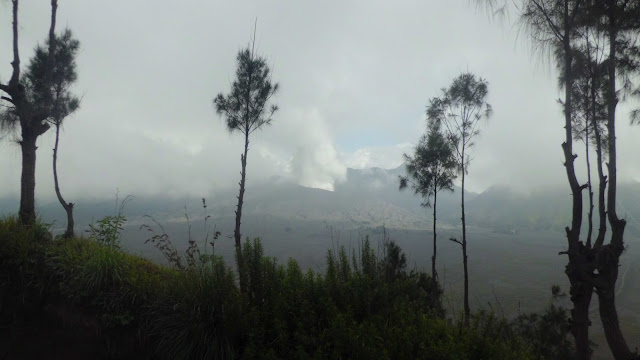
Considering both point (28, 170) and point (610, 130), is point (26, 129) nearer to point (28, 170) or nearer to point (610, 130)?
point (28, 170)

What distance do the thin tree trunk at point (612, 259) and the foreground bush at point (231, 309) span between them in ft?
8.03

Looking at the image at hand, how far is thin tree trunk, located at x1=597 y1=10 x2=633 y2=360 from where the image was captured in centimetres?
479

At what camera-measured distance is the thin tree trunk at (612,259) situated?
479 centimetres

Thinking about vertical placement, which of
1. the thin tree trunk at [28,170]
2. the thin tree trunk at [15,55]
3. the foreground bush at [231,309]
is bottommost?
the foreground bush at [231,309]

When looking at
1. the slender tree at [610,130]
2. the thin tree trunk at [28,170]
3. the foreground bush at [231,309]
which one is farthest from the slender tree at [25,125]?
the slender tree at [610,130]

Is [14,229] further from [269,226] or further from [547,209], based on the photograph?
[547,209]

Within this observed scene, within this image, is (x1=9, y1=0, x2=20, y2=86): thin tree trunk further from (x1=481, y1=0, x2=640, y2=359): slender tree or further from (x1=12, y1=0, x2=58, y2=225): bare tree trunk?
(x1=481, y1=0, x2=640, y2=359): slender tree

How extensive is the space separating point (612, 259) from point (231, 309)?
5.78 m

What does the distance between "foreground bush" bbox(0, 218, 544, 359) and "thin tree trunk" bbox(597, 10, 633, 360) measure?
2447 millimetres

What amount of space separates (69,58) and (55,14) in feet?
16.7

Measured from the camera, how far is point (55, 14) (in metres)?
7.64

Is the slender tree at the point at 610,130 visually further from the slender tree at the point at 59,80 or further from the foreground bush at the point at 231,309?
A: the slender tree at the point at 59,80

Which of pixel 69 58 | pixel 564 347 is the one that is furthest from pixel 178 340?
pixel 69 58

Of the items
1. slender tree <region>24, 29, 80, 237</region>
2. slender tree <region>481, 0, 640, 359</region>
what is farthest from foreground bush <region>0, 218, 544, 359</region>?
slender tree <region>24, 29, 80, 237</region>
